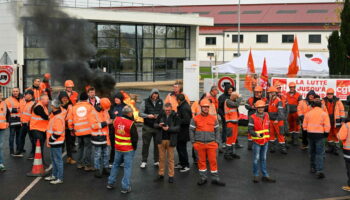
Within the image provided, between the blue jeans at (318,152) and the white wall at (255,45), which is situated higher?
the white wall at (255,45)

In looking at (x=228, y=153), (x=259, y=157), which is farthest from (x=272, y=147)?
(x=259, y=157)

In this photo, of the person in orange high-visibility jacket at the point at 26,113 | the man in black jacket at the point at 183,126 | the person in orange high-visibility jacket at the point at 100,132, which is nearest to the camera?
the person in orange high-visibility jacket at the point at 100,132

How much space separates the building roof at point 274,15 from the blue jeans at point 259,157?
50659 millimetres

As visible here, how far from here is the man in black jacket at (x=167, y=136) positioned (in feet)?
30.7

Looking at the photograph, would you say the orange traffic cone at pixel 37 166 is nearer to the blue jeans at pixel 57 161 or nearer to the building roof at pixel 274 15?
the blue jeans at pixel 57 161

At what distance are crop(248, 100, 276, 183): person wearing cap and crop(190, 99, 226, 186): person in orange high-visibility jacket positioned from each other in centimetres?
86

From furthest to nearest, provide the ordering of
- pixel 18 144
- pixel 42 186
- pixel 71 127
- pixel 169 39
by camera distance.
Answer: pixel 169 39, pixel 18 144, pixel 71 127, pixel 42 186

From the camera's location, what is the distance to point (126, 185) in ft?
28.1

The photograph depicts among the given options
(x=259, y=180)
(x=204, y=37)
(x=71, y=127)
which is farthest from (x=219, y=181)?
(x=204, y=37)

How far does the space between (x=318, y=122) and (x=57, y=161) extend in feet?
19.2

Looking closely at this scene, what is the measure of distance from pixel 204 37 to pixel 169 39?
98.0 ft

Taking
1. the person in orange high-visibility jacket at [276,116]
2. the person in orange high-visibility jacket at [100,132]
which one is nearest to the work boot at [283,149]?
the person in orange high-visibility jacket at [276,116]

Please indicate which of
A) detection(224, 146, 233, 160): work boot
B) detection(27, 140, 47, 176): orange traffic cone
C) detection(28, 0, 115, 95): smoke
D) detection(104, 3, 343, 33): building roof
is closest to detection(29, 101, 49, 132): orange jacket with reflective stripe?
detection(27, 140, 47, 176): orange traffic cone

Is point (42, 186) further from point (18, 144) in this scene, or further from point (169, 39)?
point (169, 39)
